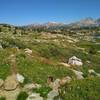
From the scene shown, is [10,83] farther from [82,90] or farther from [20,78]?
[82,90]

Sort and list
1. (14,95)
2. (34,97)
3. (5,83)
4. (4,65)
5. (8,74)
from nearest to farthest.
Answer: (34,97) → (14,95) → (5,83) → (8,74) → (4,65)

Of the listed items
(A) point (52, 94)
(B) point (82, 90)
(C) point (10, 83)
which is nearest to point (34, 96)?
(A) point (52, 94)

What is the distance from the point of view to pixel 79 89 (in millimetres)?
14766

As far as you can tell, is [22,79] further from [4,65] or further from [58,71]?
[58,71]

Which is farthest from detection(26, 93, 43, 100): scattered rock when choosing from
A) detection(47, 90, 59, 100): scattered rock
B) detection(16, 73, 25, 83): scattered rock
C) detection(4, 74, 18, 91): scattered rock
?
detection(16, 73, 25, 83): scattered rock

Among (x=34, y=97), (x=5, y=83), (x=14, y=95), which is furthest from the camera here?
(x=5, y=83)

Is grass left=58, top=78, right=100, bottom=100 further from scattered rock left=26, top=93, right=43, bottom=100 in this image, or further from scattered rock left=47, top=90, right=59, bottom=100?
scattered rock left=26, top=93, right=43, bottom=100

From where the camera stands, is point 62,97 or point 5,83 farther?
point 5,83

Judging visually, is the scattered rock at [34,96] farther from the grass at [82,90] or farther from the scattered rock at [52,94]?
the grass at [82,90]

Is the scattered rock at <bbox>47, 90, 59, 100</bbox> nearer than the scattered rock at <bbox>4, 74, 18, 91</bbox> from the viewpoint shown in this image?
Yes

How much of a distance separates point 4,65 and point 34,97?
339 inches

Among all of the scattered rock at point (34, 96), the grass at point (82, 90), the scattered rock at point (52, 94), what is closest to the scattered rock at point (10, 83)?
the scattered rock at point (34, 96)

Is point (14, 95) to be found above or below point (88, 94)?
below

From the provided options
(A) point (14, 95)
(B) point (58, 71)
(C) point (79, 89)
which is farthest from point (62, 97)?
(B) point (58, 71)
